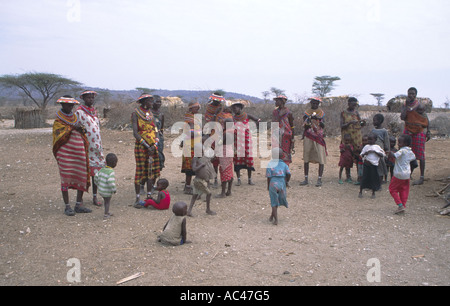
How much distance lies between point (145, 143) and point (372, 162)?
385 centimetres

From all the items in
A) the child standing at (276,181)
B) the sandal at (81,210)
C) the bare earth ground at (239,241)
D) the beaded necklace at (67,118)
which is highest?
the beaded necklace at (67,118)

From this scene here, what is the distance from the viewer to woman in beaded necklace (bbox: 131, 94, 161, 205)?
18.5 ft

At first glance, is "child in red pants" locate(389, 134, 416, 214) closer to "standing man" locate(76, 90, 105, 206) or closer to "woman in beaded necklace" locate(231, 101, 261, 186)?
"woman in beaded necklace" locate(231, 101, 261, 186)

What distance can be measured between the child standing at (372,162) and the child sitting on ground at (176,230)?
3628 millimetres

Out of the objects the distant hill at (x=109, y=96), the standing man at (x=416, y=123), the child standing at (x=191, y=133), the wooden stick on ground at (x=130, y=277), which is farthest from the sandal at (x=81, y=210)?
the standing man at (x=416, y=123)

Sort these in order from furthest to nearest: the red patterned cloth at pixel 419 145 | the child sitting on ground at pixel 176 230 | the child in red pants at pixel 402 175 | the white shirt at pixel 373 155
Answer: the red patterned cloth at pixel 419 145, the white shirt at pixel 373 155, the child in red pants at pixel 402 175, the child sitting on ground at pixel 176 230

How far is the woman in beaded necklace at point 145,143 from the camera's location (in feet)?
18.5

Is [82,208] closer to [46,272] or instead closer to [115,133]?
[46,272]

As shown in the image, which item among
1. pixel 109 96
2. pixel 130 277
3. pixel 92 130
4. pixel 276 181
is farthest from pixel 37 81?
pixel 130 277

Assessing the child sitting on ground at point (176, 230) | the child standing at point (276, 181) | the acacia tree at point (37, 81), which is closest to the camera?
the child sitting on ground at point (176, 230)

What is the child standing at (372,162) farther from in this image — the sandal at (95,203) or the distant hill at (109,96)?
the distant hill at (109,96)
